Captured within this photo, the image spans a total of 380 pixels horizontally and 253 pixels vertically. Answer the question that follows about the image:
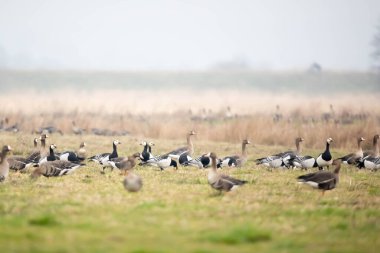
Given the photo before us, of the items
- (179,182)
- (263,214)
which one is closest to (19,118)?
(179,182)

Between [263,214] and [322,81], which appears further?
[322,81]

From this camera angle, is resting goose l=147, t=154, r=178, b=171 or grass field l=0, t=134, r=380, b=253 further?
resting goose l=147, t=154, r=178, b=171

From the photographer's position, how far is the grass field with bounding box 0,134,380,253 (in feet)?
31.4

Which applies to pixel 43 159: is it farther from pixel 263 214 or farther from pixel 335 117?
pixel 335 117

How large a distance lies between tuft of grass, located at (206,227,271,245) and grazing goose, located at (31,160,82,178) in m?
7.51

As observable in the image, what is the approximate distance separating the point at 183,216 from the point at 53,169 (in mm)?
5927

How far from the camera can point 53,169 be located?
16.6 m

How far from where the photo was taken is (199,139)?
31.2 m

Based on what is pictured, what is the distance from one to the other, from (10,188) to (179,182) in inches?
152

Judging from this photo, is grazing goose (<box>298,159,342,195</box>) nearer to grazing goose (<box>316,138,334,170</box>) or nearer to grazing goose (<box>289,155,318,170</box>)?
grazing goose (<box>316,138,334,170</box>)

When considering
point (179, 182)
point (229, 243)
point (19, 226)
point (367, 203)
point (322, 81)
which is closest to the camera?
point (229, 243)

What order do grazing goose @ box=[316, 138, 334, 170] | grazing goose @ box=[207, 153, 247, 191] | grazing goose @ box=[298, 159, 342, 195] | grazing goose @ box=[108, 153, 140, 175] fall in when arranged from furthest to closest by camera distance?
grazing goose @ box=[316, 138, 334, 170] → grazing goose @ box=[108, 153, 140, 175] → grazing goose @ box=[298, 159, 342, 195] → grazing goose @ box=[207, 153, 247, 191]

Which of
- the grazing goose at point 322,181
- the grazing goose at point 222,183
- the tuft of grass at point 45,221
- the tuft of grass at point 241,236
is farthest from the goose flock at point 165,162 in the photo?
the tuft of grass at point 45,221

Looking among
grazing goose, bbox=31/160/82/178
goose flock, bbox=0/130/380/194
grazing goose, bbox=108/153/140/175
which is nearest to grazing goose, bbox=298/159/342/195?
goose flock, bbox=0/130/380/194
